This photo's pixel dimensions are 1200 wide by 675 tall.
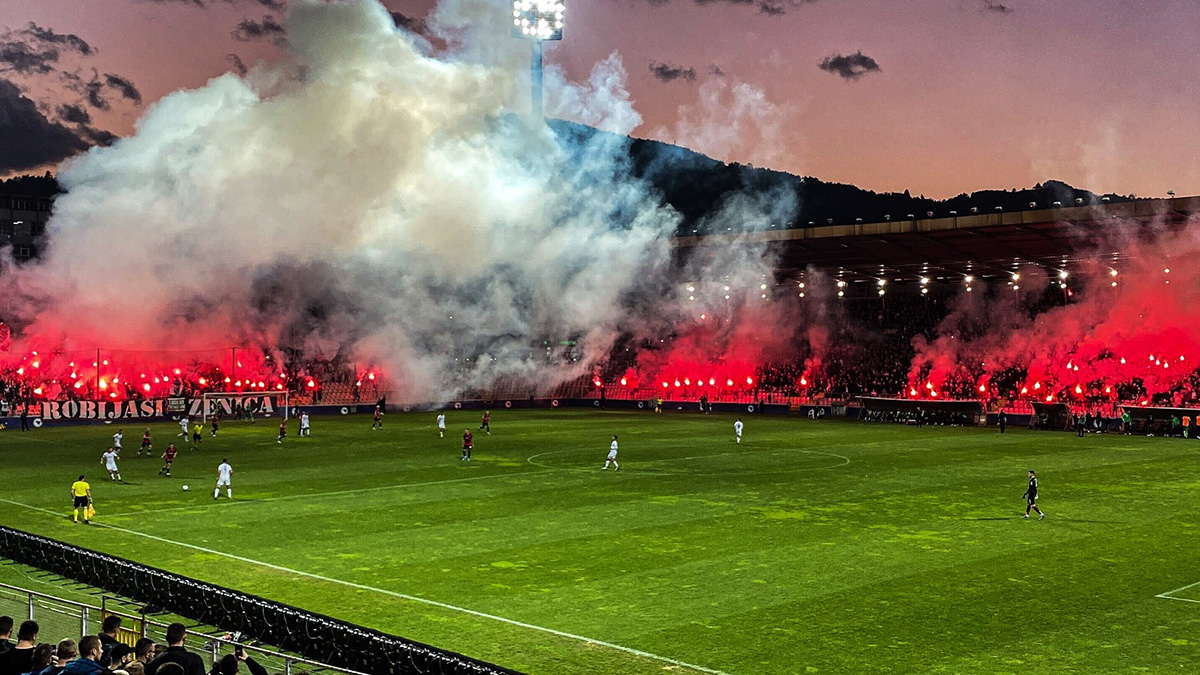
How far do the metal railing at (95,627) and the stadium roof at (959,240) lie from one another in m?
48.7

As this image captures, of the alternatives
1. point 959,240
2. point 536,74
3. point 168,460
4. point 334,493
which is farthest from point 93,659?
point 959,240

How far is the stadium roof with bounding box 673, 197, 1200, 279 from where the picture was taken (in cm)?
5431

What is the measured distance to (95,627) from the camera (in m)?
15.7

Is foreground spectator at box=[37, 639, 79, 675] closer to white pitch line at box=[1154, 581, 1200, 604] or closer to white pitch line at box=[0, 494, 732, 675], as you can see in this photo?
white pitch line at box=[0, 494, 732, 675]

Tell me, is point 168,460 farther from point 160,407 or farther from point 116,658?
point 160,407

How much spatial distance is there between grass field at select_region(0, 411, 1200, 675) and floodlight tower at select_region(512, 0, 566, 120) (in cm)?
1457

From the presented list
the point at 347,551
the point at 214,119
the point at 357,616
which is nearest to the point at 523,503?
the point at 347,551

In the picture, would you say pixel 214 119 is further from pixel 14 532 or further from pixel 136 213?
pixel 14 532

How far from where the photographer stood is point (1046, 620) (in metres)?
17.3

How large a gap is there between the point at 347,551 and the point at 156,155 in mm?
26520

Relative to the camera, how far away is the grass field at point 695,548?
639 inches

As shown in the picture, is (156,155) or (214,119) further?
(156,155)

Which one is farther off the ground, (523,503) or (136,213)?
(136,213)

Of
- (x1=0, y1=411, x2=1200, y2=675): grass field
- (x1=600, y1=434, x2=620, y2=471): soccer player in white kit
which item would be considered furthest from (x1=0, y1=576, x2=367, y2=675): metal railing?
(x1=600, y1=434, x2=620, y2=471): soccer player in white kit
